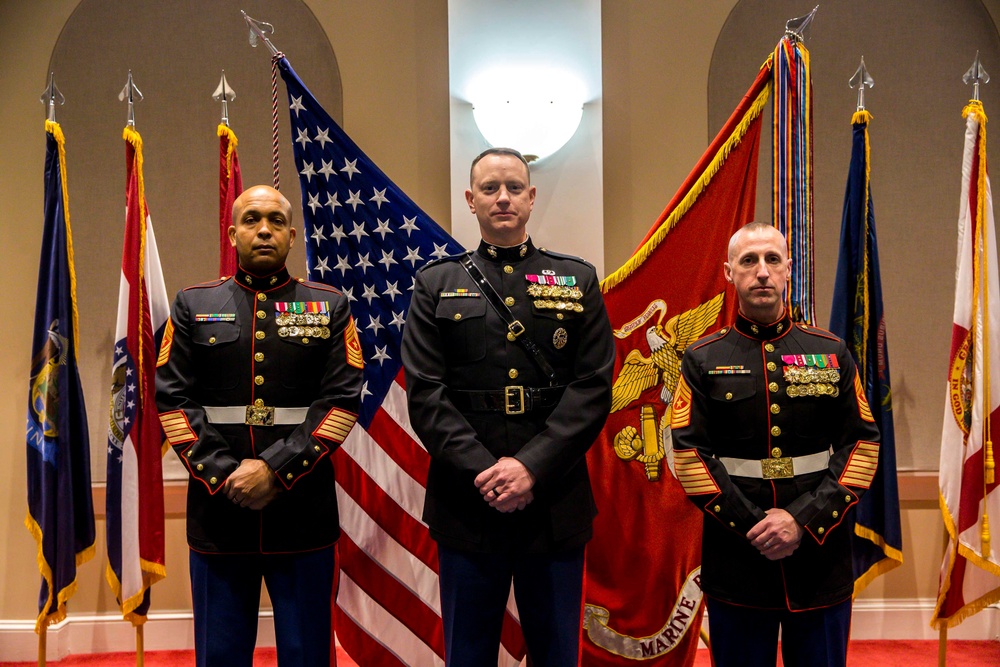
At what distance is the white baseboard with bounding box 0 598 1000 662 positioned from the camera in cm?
339

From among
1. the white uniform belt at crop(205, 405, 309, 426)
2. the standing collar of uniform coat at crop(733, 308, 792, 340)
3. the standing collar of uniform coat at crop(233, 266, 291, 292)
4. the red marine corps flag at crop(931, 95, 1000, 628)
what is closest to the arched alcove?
the red marine corps flag at crop(931, 95, 1000, 628)

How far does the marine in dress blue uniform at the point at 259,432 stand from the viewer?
2096 mm

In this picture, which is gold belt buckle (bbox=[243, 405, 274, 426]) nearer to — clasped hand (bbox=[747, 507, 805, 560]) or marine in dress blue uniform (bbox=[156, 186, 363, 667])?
marine in dress blue uniform (bbox=[156, 186, 363, 667])

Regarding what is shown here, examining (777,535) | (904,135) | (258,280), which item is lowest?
(777,535)

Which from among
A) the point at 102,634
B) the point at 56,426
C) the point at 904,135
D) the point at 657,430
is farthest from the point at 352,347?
the point at 904,135

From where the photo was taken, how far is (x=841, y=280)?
2818 millimetres

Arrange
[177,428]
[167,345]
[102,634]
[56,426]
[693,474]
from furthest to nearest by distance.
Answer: [102,634] < [56,426] < [167,345] < [177,428] < [693,474]

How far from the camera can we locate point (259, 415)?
85.5 inches

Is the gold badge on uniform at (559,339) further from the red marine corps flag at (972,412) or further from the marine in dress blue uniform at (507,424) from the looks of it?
the red marine corps flag at (972,412)

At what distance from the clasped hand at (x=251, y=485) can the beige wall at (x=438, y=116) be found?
172 cm

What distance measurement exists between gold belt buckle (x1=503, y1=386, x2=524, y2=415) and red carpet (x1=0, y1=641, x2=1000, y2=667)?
1.83 metres

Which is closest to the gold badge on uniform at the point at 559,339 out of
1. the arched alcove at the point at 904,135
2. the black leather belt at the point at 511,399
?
the black leather belt at the point at 511,399

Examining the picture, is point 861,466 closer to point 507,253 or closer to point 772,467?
point 772,467

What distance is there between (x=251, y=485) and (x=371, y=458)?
32.3 inches
